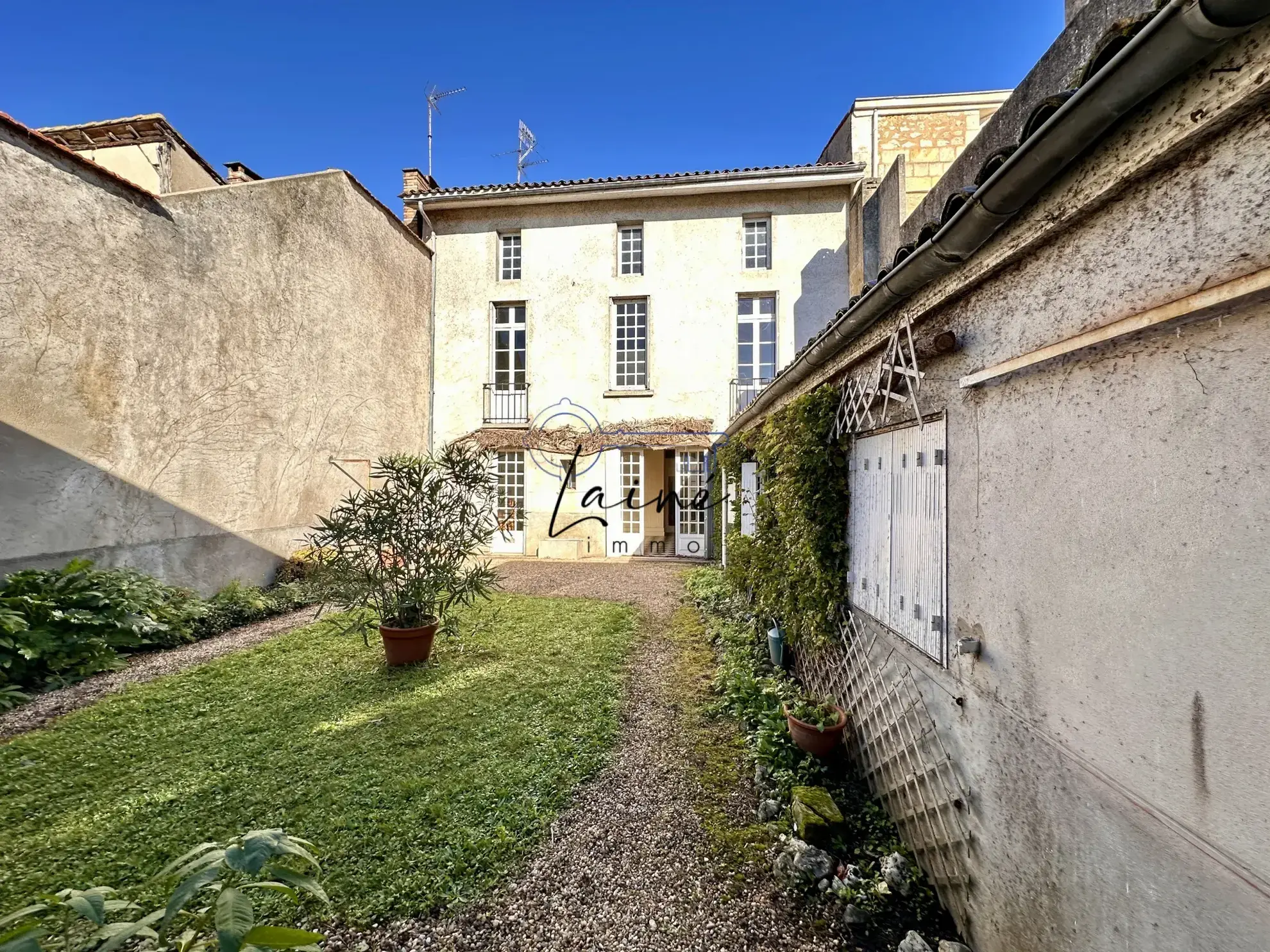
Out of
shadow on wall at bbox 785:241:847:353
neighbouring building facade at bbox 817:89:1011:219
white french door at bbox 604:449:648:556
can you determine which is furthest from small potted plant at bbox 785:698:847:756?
shadow on wall at bbox 785:241:847:353

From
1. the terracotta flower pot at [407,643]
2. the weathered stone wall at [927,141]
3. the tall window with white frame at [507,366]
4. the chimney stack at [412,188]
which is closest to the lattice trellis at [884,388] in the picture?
the terracotta flower pot at [407,643]

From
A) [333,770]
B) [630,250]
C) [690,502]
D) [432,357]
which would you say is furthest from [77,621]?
[630,250]

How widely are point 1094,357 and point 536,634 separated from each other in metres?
5.88

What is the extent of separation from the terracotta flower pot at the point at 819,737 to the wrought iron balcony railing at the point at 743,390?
9571 mm

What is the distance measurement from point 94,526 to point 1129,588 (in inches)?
352

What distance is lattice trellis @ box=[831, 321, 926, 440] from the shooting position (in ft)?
8.98

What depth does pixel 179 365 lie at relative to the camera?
7031mm

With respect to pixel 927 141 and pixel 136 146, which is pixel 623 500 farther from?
pixel 136 146

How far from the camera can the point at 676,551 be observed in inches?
509

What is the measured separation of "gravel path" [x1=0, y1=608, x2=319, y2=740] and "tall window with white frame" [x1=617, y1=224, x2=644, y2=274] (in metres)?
10.0

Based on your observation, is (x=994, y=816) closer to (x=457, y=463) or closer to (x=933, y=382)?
(x=933, y=382)

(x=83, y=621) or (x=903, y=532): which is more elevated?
(x=903, y=532)

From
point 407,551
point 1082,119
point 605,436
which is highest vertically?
point 605,436

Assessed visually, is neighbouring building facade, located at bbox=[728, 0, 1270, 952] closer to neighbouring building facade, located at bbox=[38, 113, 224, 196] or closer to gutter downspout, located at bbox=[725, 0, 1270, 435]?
gutter downspout, located at bbox=[725, 0, 1270, 435]
